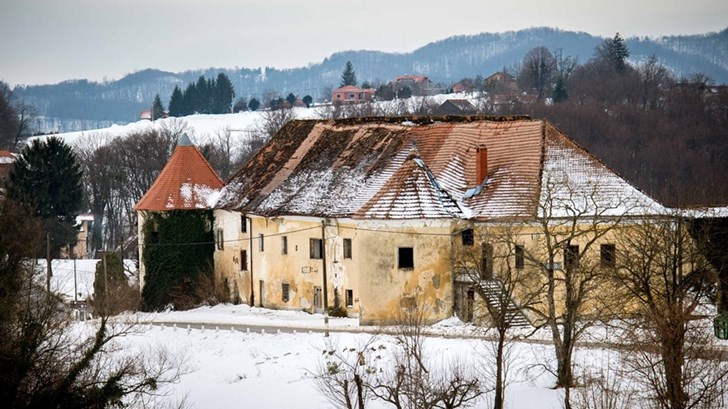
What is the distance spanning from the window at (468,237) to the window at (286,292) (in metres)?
8.30

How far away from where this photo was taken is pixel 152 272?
202ft

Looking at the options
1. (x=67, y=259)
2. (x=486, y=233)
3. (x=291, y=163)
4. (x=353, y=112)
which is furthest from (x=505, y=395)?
(x=353, y=112)

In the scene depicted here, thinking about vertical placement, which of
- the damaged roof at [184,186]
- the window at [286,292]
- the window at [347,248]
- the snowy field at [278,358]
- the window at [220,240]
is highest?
the damaged roof at [184,186]

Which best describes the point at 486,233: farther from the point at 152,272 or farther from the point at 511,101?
the point at 511,101

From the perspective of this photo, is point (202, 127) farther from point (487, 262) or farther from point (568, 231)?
point (568, 231)

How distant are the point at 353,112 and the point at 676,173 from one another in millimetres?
47920

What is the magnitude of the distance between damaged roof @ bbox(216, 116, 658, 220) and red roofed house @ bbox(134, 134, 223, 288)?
1071mm

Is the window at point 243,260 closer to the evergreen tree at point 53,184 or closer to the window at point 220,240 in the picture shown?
the window at point 220,240

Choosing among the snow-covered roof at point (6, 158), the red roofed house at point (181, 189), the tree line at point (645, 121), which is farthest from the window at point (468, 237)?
the snow-covered roof at point (6, 158)

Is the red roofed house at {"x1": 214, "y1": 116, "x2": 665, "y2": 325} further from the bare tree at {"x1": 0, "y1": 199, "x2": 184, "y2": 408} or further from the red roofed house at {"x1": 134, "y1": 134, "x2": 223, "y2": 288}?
the bare tree at {"x1": 0, "y1": 199, "x2": 184, "y2": 408}

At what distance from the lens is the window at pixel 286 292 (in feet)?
190

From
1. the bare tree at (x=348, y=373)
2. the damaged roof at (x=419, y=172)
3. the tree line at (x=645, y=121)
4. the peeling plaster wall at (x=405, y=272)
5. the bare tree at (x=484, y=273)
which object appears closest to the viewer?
the bare tree at (x=348, y=373)

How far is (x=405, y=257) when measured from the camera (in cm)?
5294

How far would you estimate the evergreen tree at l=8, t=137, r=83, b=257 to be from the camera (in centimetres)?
9238
